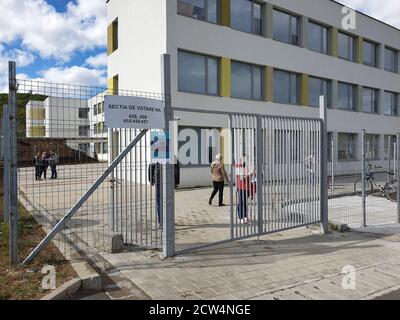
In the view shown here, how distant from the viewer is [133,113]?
529 centimetres

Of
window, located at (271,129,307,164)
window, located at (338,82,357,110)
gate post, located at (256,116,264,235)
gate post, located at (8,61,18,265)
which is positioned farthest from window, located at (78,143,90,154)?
window, located at (338,82,357,110)

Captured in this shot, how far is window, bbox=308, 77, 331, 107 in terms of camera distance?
20594 mm

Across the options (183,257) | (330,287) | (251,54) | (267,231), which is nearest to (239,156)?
(267,231)

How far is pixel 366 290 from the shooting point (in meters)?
4.48

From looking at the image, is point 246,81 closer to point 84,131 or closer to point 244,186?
point 244,186

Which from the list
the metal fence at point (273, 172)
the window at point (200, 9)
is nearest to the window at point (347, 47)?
the window at point (200, 9)

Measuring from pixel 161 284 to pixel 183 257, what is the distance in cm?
110

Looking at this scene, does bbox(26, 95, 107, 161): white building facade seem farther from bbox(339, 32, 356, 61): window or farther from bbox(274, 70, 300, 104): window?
bbox(339, 32, 356, 61): window

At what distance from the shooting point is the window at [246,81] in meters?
16.9

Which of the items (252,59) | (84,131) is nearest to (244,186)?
(84,131)

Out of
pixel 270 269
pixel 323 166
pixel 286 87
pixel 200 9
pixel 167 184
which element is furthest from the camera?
pixel 286 87

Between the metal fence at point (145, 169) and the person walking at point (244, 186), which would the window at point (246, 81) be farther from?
Result: the person walking at point (244, 186)

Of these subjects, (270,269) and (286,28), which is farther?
(286,28)

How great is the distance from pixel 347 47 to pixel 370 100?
4.44 m
